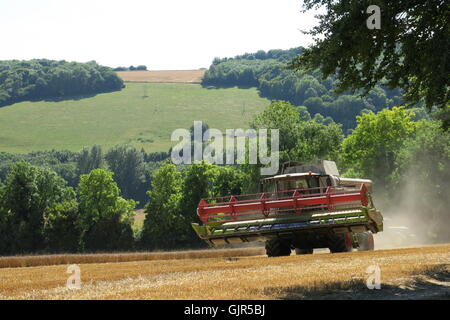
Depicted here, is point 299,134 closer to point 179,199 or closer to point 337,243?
point 179,199

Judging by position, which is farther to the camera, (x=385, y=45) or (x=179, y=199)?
(x=179, y=199)

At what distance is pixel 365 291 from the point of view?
11.8 meters

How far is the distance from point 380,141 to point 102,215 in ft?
121

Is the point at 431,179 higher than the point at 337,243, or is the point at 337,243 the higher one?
the point at 337,243

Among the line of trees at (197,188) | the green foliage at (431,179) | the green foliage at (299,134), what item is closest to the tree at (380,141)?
the line of trees at (197,188)

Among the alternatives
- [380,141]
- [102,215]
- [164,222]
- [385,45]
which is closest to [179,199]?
→ [164,222]

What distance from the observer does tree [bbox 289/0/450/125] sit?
48.5 ft

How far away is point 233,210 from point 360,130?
196ft

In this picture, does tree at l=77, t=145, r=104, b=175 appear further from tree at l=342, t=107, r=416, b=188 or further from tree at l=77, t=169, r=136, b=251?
tree at l=342, t=107, r=416, b=188

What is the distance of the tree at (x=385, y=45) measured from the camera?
14773mm

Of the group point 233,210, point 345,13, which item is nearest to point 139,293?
point 345,13

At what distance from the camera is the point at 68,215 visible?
67625mm

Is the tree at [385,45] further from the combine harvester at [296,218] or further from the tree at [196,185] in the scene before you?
the tree at [196,185]
